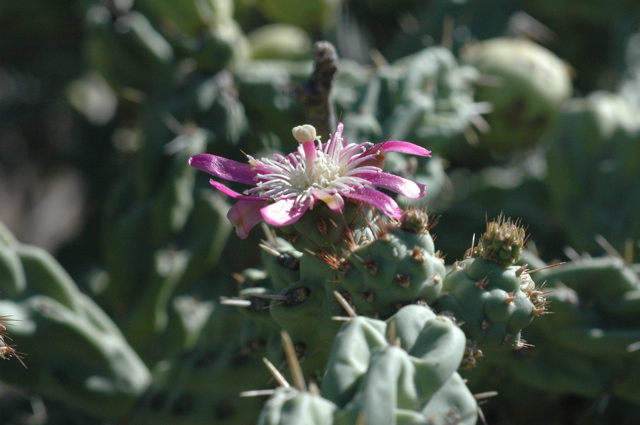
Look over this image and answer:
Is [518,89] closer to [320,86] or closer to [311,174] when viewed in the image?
[320,86]

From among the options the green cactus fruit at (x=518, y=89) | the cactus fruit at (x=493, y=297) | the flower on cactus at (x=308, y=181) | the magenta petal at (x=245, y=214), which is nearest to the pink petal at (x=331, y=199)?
the flower on cactus at (x=308, y=181)

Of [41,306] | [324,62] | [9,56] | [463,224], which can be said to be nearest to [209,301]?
[41,306]

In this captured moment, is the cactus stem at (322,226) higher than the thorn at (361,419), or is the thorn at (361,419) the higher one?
the cactus stem at (322,226)

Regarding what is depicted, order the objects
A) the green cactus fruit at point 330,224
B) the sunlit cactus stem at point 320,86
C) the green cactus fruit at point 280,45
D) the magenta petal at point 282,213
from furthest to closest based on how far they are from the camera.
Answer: the green cactus fruit at point 280,45, the sunlit cactus stem at point 320,86, the green cactus fruit at point 330,224, the magenta petal at point 282,213

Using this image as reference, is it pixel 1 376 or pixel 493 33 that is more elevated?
pixel 493 33

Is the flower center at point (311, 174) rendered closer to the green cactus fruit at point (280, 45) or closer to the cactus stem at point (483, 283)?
the cactus stem at point (483, 283)

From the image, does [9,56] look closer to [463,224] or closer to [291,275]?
[463,224]
